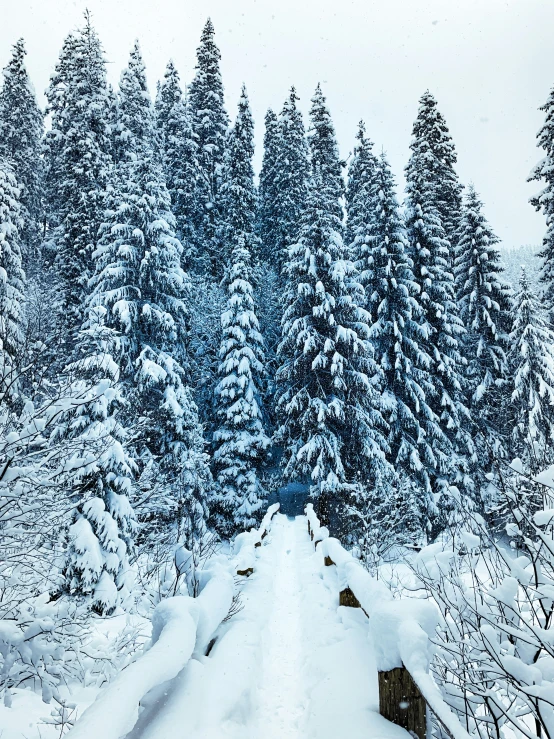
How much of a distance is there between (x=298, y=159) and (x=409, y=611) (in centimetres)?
3601

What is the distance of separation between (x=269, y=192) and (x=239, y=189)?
7017 millimetres

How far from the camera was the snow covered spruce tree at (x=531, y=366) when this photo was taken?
55.8 ft

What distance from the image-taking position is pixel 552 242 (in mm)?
16156

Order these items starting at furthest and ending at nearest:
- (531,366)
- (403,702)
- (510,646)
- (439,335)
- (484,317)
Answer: (439,335) < (484,317) < (531,366) < (403,702) < (510,646)

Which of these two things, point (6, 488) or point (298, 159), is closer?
point (6, 488)

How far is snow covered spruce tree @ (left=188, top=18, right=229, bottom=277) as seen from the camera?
29797 mm

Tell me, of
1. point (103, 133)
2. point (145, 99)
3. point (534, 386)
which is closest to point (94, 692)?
point (534, 386)

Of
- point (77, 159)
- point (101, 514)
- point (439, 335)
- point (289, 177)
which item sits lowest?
point (101, 514)

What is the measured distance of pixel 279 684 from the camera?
423 cm

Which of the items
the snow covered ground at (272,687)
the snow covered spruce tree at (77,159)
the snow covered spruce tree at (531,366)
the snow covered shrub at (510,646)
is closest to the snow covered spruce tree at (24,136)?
the snow covered spruce tree at (77,159)

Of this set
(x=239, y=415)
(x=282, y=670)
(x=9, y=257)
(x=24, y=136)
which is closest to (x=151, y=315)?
(x=9, y=257)

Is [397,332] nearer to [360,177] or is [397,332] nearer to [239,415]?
[239,415]

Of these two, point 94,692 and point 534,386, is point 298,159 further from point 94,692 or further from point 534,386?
point 94,692

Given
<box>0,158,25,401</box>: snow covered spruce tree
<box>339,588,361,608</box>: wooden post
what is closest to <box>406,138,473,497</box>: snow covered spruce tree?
<box>339,588,361,608</box>: wooden post
